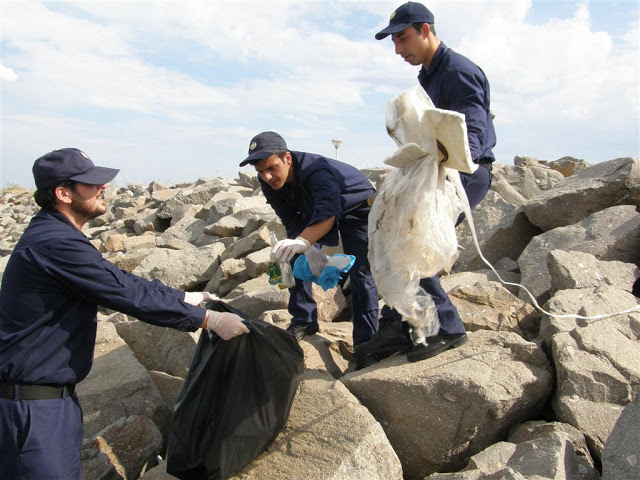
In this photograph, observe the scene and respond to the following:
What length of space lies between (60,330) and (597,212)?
4.38m

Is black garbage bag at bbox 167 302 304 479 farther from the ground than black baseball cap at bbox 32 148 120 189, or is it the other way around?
black baseball cap at bbox 32 148 120 189

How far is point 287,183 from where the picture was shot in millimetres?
3396

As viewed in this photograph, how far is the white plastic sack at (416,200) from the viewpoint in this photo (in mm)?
2104

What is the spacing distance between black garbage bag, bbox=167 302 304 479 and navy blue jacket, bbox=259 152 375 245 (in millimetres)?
785

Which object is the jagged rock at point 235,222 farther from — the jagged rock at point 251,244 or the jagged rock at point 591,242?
the jagged rock at point 591,242

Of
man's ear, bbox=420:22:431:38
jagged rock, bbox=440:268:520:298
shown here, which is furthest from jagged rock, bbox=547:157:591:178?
man's ear, bbox=420:22:431:38

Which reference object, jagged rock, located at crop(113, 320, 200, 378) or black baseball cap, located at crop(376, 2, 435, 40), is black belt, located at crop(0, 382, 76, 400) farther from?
black baseball cap, located at crop(376, 2, 435, 40)

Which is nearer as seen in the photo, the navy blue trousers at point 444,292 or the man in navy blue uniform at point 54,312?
the man in navy blue uniform at point 54,312

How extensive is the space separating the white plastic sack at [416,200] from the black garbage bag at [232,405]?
63 centimetres

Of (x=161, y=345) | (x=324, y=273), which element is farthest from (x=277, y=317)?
(x=324, y=273)

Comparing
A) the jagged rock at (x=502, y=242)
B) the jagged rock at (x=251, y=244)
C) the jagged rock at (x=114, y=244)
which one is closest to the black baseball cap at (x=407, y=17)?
the jagged rock at (x=502, y=242)

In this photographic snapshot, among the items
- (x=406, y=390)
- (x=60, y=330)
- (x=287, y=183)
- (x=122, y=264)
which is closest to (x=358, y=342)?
(x=406, y=390)

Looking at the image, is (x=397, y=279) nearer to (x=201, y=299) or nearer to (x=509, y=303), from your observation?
(x=201, y=299)

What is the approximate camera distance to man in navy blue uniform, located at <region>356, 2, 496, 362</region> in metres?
2.87
